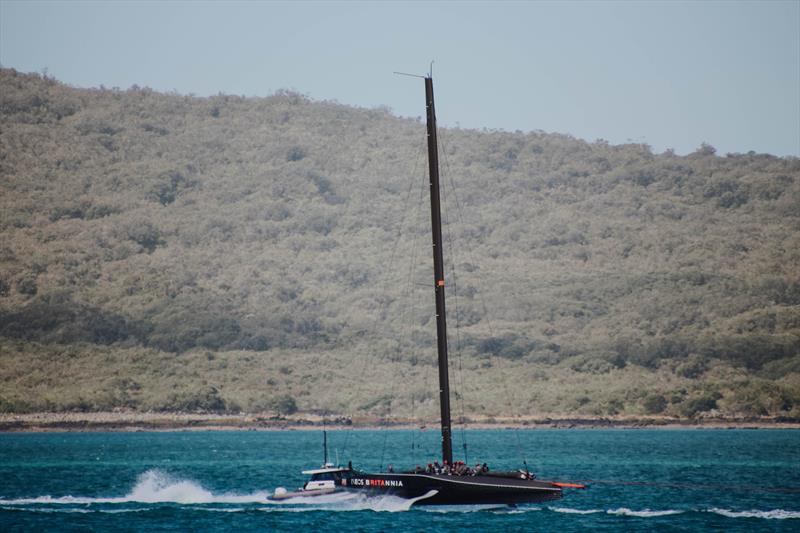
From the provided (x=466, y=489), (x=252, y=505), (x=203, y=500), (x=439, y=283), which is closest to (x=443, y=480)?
(x=466, y=489)

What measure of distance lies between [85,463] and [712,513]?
63940 mm

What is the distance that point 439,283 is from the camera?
61.2 m

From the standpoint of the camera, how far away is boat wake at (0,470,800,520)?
61281 millimetres

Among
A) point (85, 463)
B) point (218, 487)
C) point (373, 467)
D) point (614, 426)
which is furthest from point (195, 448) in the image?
point (614, 426)

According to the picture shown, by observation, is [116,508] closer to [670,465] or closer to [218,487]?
[218,487]

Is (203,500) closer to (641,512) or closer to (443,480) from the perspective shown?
(443,480)

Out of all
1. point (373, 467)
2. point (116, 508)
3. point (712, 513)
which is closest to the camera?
point (712, 513)

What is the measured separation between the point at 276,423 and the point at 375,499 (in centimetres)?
13447

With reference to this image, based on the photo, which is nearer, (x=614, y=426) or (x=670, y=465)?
(x=670, y=465)

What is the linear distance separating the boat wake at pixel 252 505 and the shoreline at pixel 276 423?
109 metres

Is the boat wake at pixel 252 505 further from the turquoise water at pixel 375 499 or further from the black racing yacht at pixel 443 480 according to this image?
the black racing yacht at pixel 443 480

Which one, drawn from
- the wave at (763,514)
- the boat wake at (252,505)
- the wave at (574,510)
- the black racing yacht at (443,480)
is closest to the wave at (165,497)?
the boat wake at (252,505)

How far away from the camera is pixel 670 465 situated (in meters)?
102

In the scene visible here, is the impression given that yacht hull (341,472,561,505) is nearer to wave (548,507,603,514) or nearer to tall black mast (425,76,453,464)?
tall black mast (425,76,453,464)
